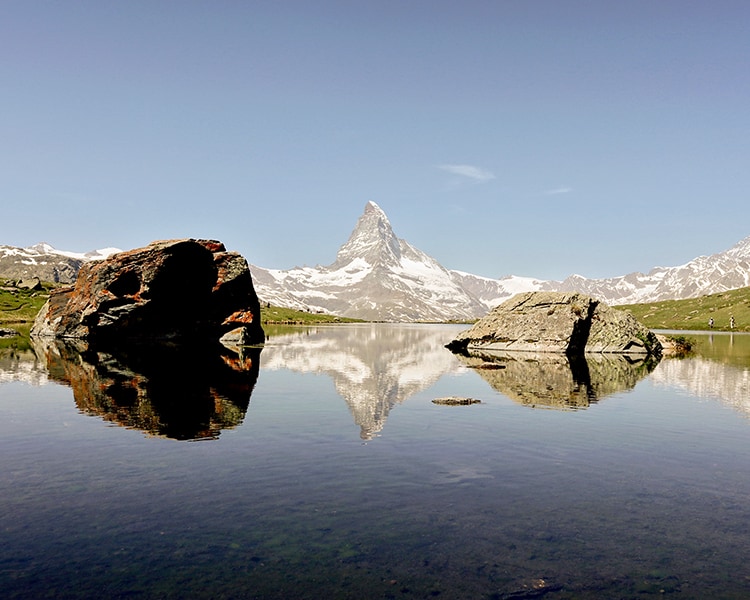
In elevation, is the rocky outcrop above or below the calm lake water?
above

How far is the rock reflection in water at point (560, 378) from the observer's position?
3412 centimetres

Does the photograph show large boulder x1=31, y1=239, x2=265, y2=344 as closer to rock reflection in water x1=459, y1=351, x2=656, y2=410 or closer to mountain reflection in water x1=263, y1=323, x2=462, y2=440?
mountain reflection in water x1=263, y1=323, x2=462, y2=440

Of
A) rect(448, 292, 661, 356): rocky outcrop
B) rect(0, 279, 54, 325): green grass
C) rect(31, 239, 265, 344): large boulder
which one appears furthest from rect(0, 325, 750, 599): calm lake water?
rect(0, 279, 54, 325): green grass

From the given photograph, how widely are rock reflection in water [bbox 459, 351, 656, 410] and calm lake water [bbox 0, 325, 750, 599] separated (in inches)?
33.6

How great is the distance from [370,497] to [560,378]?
3247 cm

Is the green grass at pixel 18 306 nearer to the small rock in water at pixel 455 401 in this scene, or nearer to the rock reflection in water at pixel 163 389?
the rock reflection in water at pixel 163 389

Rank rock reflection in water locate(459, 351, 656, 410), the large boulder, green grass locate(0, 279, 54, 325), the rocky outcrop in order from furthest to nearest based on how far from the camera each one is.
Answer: green grass locate(0, 279, 54, 325)
the large boulder
the rocky outcrop
rock reflection in water locate(459, 351, 656, 410)

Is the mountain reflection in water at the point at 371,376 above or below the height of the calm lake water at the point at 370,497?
above

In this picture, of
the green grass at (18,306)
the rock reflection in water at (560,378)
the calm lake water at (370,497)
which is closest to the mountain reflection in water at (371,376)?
the calm lake water at (370,497)

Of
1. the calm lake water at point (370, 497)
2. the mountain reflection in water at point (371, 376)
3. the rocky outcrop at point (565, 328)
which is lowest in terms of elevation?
the calm lake water at point (370, 497)

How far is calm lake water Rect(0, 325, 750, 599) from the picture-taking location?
10.9 meters

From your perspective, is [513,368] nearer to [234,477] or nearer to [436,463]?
[436,463]

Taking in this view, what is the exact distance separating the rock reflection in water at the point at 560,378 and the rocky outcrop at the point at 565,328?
6485 mm

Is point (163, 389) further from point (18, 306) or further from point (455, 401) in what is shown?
point (18, 306)
